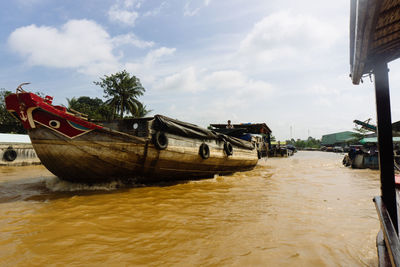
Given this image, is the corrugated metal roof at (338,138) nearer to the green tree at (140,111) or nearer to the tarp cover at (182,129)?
the green tree at (140,111)

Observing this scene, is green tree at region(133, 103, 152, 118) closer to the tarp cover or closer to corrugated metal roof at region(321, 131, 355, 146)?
the tarp cover

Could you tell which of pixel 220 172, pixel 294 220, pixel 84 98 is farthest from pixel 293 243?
pixel 84 98

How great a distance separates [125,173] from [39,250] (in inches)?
115

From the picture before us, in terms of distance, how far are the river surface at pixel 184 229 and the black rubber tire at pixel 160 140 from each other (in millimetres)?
1108

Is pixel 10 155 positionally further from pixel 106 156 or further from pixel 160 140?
pixel 160 140

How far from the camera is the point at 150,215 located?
323 cm

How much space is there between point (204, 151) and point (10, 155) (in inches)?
474

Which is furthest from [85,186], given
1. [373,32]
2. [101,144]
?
[373,32]

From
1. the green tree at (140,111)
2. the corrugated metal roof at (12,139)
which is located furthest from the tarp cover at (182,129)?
the green tree at (140,111)

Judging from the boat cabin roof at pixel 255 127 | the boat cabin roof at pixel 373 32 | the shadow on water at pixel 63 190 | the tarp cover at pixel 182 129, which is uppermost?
the boat cabin roof at pixel 255 127

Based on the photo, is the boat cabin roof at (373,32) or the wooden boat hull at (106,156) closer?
the boat cabin roof at (373,32)

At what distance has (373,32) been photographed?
1586 mm

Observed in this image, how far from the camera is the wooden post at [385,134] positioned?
2.10m

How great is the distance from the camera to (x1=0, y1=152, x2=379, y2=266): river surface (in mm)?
2016
